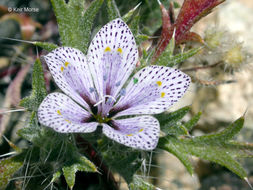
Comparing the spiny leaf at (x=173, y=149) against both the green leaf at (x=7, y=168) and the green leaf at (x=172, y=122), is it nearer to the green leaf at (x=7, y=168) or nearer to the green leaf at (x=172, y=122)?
the green leaf at (x=172, y=122)

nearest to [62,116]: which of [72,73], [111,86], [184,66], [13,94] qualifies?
[72,73]

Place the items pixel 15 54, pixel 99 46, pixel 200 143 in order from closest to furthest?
pixel 99 46 < pixel 200 143 < pixel 15 54

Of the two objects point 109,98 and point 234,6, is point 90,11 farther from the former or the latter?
Answer: point 234,6

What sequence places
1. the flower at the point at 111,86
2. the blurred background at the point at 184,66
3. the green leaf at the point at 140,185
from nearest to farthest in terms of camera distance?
the flower at the point at 111,86
the green leaf at the point at 140,185
the blurred background at the point at 184,66

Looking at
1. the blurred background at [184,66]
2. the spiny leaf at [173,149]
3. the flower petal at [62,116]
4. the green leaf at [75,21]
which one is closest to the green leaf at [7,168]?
the flower petal at [62,116]

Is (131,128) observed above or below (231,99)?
above

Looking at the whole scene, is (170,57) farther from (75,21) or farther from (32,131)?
(32,131)

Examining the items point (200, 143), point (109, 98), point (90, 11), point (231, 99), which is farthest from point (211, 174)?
point (90, 11)
